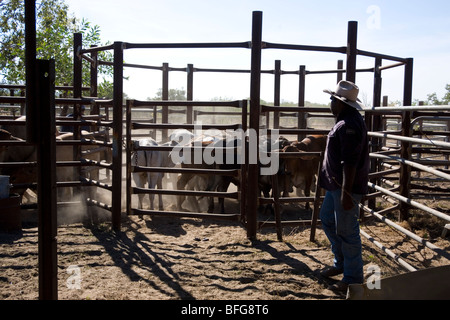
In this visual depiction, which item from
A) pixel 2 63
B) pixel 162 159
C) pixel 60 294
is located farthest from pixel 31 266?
pixel 2 63

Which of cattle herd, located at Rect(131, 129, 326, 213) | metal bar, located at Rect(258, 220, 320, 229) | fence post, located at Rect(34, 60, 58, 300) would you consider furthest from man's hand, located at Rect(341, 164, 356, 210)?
cattle herd, located at Rect(131, 129, 326, 213)

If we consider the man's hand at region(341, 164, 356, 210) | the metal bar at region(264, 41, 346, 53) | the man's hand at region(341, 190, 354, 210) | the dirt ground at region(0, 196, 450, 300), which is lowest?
the dirt ground at region(0, 196, 450, 300)

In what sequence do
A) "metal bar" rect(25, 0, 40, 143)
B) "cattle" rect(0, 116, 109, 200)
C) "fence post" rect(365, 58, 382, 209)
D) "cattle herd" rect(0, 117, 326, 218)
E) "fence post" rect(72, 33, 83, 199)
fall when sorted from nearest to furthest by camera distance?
"metal bar" rect(25, 0, 40, 143) < "fence post" rect(72, 33, 83, 199) < "fence post" rect(365, 58, 382, 209) < "cattle herd" rect(0, 117, 326, 218) < "cattle" rect(0, 116, 109, 200)

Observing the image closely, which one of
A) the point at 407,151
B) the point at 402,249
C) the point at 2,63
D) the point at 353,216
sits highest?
the point at 2,63

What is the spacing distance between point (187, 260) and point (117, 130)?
2421 millimetres

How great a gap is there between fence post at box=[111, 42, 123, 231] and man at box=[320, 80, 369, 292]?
3435mm

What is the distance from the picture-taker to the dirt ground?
14.9 feet

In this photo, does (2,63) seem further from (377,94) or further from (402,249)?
(402,249)

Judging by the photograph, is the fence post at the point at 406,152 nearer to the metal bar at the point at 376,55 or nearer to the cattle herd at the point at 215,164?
the metal bar at the point at 376,55

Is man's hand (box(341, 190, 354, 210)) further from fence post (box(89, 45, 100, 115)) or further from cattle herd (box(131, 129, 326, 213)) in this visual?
fence post (box(89, 45, 100, 115))

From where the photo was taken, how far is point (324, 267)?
5.30 m

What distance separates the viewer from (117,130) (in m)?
6.88

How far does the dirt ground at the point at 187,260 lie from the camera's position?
4527mm

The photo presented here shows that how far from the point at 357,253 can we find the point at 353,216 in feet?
1.25
